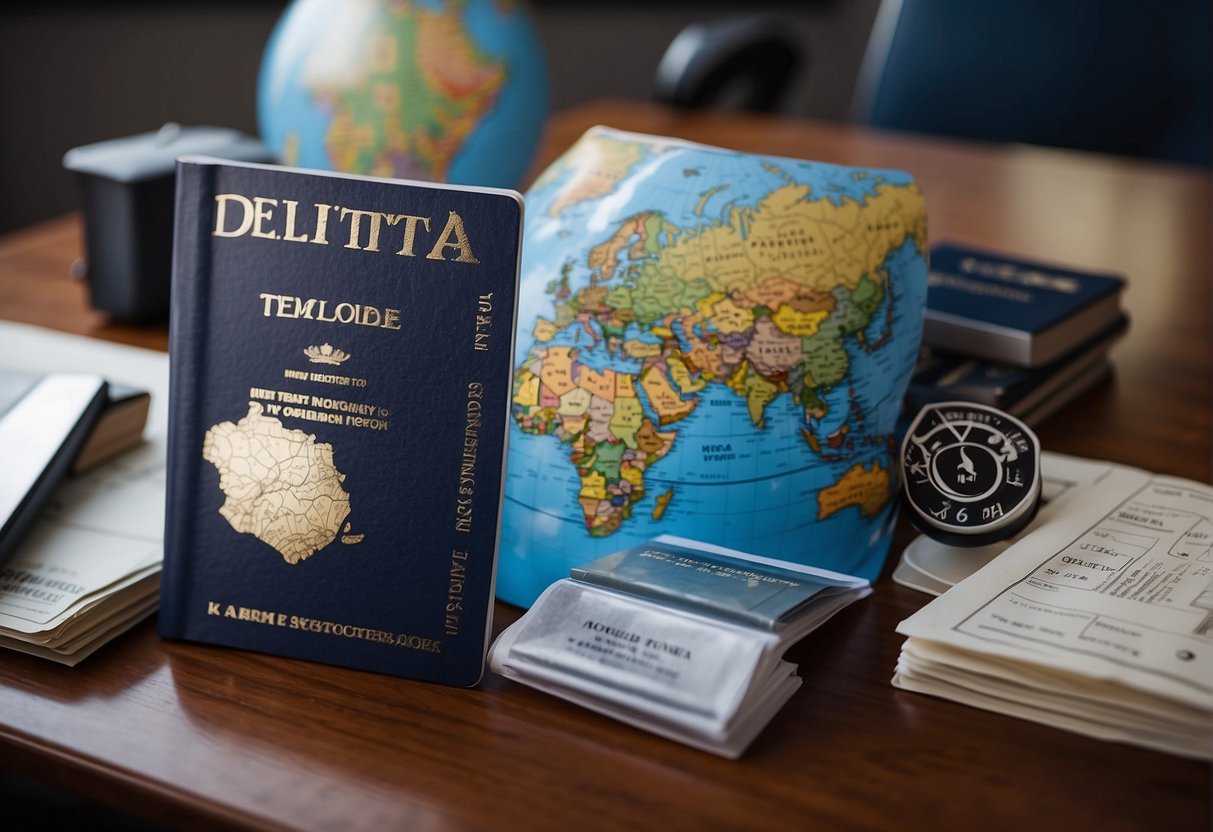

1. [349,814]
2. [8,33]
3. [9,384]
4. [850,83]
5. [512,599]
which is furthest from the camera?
[850,83]

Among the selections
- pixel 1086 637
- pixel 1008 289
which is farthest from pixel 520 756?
pixel 1008 289

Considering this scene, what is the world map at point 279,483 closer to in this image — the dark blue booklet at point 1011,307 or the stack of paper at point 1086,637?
the stack of paper at point 1086,637

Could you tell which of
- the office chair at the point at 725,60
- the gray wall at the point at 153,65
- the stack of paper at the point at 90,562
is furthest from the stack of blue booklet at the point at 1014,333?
the gray wall at the point at 153,65

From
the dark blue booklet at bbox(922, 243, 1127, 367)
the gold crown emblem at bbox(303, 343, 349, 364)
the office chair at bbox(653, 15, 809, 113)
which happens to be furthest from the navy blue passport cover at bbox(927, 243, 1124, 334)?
the office chair at bbox(653, 15, 809, 113)

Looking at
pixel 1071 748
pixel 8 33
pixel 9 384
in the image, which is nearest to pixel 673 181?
pixel 1071 748

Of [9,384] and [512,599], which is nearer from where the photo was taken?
[512,599]

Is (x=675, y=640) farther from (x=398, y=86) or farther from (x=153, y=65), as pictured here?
(x=153, y=65)

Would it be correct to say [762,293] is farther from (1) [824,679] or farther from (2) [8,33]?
(2) [8,33]
